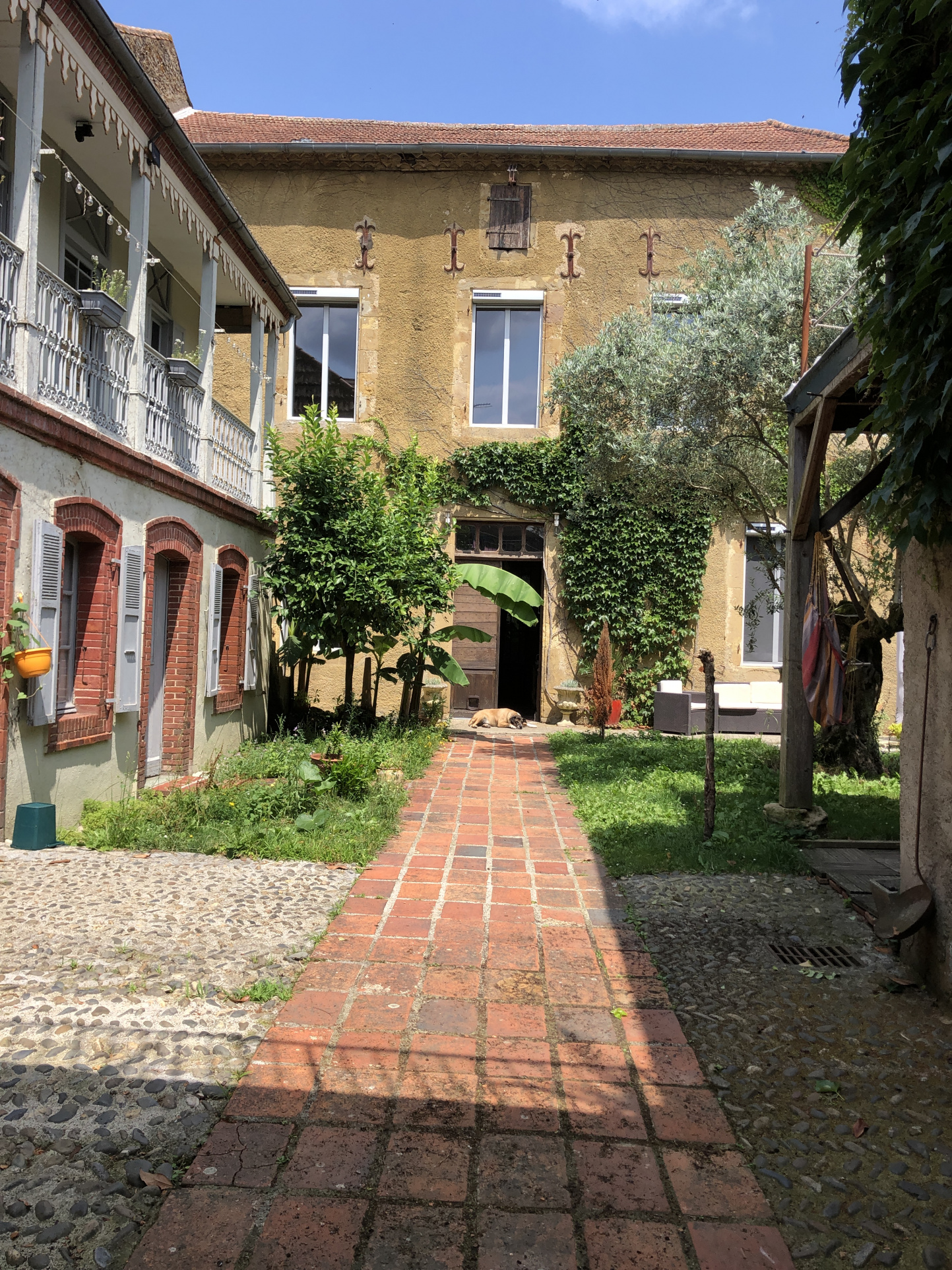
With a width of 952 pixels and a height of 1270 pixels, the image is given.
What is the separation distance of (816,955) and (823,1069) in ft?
4.05

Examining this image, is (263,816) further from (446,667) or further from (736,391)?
(736,391)

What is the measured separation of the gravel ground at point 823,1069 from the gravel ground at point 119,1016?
1740 millimetres

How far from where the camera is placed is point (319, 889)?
5.29 metres

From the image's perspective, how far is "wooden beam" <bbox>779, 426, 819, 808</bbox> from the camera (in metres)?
6.76

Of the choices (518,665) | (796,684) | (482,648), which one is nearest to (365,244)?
(482,648)

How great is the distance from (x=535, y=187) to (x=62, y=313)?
9968 mm

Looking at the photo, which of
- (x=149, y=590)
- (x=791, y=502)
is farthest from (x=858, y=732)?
(x=149, y=590)

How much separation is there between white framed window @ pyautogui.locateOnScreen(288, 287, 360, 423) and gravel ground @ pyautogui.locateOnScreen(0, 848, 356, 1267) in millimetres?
10192

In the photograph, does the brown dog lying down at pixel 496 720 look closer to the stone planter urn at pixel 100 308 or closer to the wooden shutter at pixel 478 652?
the wooden shutter at pixel 478 652

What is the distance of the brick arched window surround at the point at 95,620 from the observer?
6953 millimetres

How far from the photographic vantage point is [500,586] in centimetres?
1192

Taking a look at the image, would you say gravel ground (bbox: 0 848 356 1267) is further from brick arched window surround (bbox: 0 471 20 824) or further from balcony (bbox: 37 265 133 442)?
balcony (bbox: 37 265 133 442)

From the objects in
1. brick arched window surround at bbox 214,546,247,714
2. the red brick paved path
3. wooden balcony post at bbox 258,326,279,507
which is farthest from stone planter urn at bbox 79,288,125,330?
the red brick paved path

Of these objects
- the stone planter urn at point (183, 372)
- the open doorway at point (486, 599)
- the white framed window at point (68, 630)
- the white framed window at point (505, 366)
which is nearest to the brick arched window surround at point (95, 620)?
the white framed window at point (68, 630)
